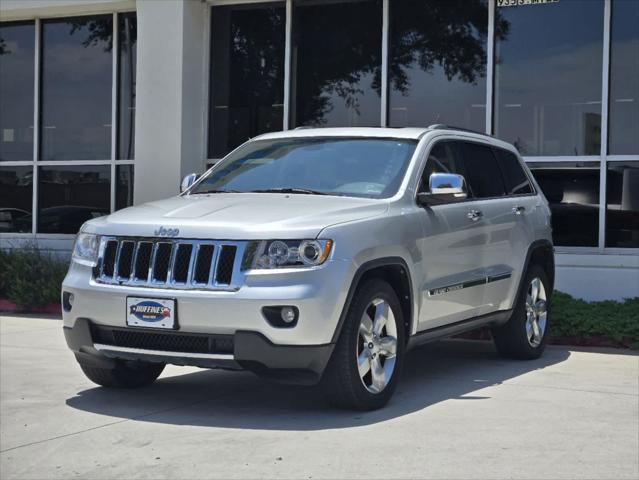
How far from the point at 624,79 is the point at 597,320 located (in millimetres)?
3210

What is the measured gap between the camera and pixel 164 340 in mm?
6824

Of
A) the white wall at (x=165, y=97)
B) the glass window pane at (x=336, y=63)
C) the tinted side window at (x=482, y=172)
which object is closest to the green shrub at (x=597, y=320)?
the tinted side window at (x=482, y=172)

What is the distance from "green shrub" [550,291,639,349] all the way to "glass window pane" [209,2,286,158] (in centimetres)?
489

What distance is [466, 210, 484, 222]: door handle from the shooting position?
8.40m

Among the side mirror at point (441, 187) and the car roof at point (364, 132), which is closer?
the side mirror at point (441, 187)

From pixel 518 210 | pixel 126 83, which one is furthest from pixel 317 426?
pixel 126 83

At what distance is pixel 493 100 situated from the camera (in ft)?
42.6

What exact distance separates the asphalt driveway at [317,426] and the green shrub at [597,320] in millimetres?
1235

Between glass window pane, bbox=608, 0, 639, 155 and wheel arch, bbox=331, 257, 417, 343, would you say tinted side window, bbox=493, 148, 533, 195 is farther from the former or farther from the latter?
glass window pane, bbox=608, 0, 639, 155

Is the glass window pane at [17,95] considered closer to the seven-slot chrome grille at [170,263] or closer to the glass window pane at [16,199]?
the glass window pane at [16,199]

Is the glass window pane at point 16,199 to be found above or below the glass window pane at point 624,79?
below

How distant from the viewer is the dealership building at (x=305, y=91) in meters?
12.4

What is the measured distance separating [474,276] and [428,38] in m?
5.75

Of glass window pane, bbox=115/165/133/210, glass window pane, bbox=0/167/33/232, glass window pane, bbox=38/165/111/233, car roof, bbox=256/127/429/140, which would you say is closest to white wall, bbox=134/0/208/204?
glass window pane, bbox=115/165/133/210
